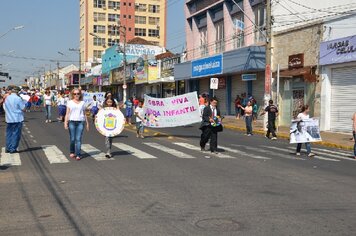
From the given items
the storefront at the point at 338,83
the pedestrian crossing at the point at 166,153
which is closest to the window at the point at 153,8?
the storefront at the point at 338,83

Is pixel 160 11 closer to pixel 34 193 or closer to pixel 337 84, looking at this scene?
pixel 337 84

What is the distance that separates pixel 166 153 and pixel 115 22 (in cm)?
9537

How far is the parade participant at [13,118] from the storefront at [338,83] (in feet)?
48.1

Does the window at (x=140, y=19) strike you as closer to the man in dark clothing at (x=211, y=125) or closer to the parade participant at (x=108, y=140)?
the man in dark clothing at (x=211, y=125)

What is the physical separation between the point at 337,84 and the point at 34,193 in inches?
724

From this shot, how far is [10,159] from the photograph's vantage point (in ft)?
37.7

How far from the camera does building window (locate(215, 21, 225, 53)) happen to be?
36.0 m

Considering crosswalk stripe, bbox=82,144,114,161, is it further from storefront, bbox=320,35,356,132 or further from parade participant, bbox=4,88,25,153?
storefront, bbox=320,35,356,132

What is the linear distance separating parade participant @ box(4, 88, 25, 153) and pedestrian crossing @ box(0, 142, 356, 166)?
1.01 ft

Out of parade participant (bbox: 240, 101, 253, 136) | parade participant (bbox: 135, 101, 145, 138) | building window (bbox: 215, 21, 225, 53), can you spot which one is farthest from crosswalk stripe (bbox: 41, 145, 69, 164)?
building window (bbox: 215, 21, 225, 53)

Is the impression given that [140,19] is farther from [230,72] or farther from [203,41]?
[230,72]

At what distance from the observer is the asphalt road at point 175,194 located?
18.7ft

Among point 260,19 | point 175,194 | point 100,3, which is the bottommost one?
point 175,194

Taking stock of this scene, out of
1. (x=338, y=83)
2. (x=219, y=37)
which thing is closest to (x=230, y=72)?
(x=219, y=37)
